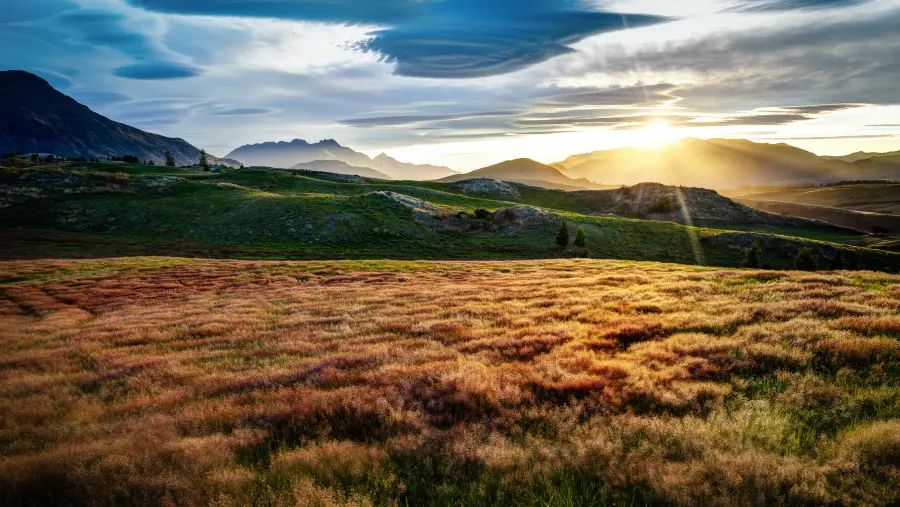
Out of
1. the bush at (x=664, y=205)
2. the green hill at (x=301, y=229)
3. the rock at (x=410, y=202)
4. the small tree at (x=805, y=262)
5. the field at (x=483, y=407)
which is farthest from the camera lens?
the bush at (x=664, y=205)

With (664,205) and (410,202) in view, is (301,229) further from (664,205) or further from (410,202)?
(664,205)

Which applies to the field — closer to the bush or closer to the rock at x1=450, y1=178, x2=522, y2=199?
the bush

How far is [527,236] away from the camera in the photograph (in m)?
78.8

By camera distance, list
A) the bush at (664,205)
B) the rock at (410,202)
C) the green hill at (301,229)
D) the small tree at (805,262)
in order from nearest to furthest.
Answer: the small tree at (805,262), the green hill at (301,229), the rock at (410,202), the bush at (664,205)

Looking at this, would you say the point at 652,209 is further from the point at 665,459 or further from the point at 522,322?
the point at 665,459

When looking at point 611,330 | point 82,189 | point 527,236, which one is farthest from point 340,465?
point 82,189

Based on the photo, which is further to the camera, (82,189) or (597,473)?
(82,189)

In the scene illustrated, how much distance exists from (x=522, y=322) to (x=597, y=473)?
9.38 meters

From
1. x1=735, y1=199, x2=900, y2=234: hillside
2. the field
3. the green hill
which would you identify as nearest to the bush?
the green hill

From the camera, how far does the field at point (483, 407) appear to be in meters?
4.93

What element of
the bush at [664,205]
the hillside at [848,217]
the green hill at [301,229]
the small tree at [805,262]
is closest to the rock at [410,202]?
the green hill at [301,229]

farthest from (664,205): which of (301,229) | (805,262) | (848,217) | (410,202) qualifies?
(301,229)

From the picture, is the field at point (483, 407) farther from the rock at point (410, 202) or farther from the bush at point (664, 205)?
the bush at point (664, 205)

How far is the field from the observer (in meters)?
4.93
